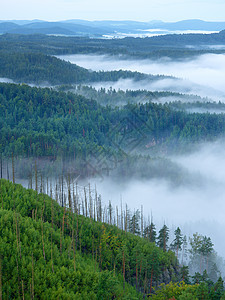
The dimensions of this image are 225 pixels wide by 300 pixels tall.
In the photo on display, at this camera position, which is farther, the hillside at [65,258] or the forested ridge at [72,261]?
the hillside at [65,258]

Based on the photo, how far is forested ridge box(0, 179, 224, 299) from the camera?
52.7 meters

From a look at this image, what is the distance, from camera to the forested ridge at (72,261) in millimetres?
52688

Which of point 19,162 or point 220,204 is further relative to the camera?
point 220,204

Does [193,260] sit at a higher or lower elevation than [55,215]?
lower

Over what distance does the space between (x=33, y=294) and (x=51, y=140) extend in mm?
146867

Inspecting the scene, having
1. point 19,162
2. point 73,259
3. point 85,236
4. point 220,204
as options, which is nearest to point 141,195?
point 220,204

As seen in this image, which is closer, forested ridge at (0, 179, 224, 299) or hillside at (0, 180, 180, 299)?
forested ridge at (0, 179, 224, 299)

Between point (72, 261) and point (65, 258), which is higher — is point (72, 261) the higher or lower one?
the lower one

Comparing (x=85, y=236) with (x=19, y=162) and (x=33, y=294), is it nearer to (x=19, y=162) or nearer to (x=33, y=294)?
(x=33, y=294)

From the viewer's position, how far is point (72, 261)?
60781mm

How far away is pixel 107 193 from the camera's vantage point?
182 meters

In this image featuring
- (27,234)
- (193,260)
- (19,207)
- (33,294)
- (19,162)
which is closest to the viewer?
(33,294)

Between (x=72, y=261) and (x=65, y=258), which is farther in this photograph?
(x=65, y=258)

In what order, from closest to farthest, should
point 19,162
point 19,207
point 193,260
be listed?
1. point 19,207
2. point 193,260
3. point 19,162
